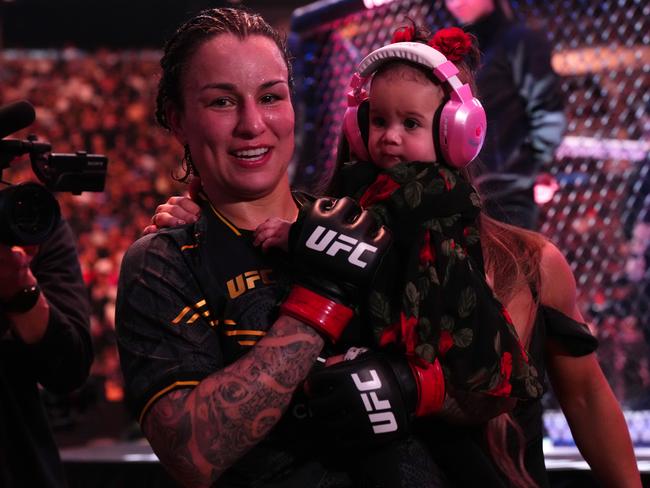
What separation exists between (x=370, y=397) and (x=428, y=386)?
9 centimetres

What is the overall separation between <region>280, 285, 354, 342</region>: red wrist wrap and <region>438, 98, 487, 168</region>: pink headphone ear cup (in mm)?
331

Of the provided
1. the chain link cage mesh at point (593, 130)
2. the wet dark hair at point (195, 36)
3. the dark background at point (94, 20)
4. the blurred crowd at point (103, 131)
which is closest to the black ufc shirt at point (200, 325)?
the wet dark hair at point (195, 36)

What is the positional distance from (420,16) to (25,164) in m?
3.75

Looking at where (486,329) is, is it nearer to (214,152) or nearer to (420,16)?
(214,152)

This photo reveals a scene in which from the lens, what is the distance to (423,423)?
132 cm

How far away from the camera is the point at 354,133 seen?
146cm

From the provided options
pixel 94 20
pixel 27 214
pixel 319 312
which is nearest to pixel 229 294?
pixel 319 312

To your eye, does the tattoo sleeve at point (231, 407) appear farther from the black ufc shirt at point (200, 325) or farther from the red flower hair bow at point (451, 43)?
the red flower hair bow at point (451, 43)

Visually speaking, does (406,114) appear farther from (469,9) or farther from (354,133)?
(469,9)

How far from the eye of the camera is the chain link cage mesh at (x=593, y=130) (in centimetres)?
282

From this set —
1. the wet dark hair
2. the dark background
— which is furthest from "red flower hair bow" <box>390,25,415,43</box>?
the dark background

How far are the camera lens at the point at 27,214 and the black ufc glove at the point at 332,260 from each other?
624mm

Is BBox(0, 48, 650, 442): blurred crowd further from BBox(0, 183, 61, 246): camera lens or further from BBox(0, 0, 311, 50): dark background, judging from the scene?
BBox(0, 183, 61, 246): camera lens

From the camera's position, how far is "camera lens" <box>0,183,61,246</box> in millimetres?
1563
